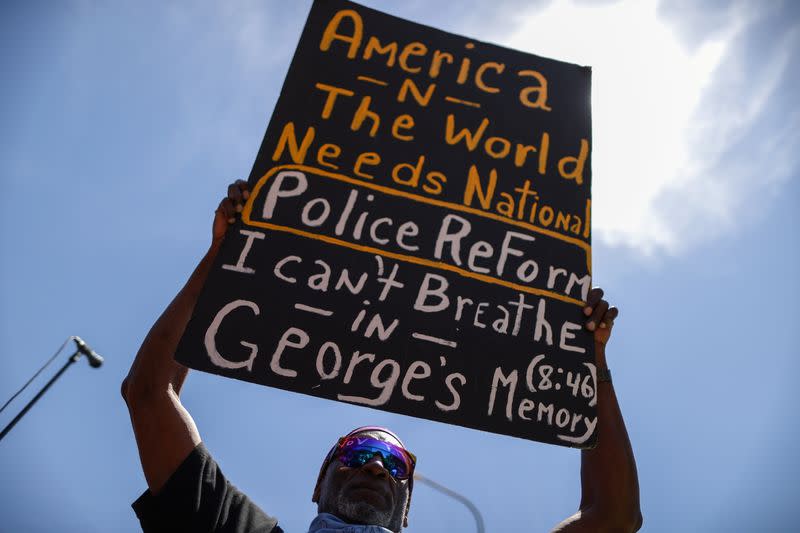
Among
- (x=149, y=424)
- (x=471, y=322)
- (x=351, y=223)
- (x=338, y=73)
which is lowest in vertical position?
(x=149, y=424)

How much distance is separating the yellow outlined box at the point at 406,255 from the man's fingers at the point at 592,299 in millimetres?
38

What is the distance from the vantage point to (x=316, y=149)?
2252mm

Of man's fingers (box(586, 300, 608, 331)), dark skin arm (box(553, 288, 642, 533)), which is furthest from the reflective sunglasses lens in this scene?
man's fingers (box(586, 300, 608, 331))

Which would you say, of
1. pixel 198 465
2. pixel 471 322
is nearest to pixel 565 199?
pixel 471 322

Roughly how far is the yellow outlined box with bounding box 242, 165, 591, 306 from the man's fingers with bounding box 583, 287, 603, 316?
1.5 inches

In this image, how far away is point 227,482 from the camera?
7.20 feet

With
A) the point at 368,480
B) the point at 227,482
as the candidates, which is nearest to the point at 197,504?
the point at 227,482

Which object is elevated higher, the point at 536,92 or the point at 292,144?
the point at 536,92

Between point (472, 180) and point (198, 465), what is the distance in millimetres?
1727

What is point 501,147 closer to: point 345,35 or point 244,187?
point 345,35

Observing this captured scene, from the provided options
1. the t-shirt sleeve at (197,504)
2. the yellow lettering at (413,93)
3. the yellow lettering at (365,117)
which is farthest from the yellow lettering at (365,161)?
the t-shirt sleeve at (197,504)

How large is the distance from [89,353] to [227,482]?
877 cm

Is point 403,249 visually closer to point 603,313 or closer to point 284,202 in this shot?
point 284,202

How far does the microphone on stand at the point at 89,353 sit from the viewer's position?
914 cm
